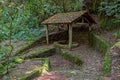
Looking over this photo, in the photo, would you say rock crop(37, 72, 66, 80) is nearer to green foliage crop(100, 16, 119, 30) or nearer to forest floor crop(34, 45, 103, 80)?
forest floor crop(34, 45, 103, 80)

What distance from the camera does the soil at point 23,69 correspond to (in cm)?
807

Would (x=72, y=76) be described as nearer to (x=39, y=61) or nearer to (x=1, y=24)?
(x=39, y=61)

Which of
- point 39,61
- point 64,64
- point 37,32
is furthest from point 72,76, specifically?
point 37,32

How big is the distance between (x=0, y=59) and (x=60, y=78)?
4.59 meters

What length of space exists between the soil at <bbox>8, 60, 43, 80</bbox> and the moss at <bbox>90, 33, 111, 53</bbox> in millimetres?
3085

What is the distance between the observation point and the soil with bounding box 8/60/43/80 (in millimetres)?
8068

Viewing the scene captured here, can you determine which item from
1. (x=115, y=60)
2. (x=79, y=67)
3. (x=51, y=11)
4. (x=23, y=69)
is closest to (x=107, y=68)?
(x=115, y=60)

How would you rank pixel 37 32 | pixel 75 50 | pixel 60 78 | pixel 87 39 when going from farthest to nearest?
1. pixel 37 32
2. pixel 87 39
3. pixel 75 50
4. pixel 60 78

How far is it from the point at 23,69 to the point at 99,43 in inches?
179

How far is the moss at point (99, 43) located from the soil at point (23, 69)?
3.09m

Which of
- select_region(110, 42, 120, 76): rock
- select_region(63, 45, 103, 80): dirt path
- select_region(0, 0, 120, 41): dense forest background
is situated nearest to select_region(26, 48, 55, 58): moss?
select_region(63, 45, 103, 80): dirt path

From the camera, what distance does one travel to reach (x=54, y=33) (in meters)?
15.3

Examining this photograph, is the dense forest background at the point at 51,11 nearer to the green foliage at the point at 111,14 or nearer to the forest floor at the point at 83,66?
the green foliage at the point at 111,14

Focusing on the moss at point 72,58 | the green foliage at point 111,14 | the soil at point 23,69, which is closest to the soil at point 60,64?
the moss at point 72,58
